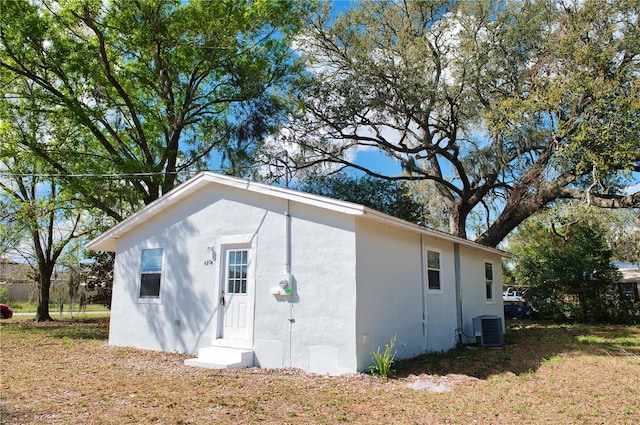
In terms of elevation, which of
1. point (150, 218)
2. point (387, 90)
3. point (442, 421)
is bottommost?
point (442, 421)

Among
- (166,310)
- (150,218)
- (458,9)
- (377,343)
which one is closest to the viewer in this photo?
(377,343)

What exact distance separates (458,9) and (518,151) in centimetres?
553

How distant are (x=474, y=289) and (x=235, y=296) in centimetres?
688

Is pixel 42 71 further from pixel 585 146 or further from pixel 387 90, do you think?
pixel 585 146

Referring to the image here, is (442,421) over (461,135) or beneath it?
beneath

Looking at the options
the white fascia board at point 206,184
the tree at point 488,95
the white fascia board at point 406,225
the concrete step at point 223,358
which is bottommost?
the concrete step at point 223,358

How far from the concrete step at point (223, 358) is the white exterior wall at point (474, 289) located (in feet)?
19.4

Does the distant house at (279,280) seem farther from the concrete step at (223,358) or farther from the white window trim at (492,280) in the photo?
the white window trim at (492,280)

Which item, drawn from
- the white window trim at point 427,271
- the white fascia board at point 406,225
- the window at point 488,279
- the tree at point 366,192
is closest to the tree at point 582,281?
the window at point 488,279

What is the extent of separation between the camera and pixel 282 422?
5066 millimetres

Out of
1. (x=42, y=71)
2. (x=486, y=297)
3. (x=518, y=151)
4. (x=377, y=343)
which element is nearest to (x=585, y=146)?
(x=518, y=151)

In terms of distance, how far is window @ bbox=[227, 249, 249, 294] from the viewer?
919cm

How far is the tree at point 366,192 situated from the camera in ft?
58.0

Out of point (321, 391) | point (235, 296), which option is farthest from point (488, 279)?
point (321, 391)
